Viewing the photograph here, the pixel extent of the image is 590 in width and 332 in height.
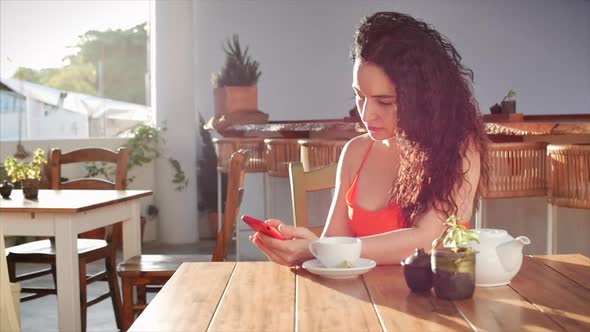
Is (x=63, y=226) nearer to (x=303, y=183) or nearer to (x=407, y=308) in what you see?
(x=303, y=183)

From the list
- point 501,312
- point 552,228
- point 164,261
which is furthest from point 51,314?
point 501,312

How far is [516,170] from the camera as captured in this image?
375 centimetres

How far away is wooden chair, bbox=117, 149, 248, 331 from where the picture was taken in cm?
328

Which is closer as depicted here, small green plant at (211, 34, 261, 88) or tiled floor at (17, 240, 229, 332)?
tiled floor at (17, 240, 229, 332)

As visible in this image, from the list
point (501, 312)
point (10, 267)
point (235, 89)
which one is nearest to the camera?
point (501, 312)

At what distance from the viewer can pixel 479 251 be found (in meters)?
1.52

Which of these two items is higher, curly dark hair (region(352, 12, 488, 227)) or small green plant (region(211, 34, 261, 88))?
small green plant (region(211, 34, 261, 88))

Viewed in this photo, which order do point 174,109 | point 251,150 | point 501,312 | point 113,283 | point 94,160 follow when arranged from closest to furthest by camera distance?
point 501,312, point 113,283, point 94,160, point 251,150, point 174,109

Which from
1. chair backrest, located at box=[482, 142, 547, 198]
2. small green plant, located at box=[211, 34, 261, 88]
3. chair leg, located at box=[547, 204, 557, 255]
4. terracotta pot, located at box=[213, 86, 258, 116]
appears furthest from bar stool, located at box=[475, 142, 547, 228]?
small green plant, located at box=[211, 34, 261, 88]

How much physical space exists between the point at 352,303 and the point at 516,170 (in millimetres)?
2505

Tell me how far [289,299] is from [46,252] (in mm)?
2892

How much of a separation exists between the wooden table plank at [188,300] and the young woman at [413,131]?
14 cm

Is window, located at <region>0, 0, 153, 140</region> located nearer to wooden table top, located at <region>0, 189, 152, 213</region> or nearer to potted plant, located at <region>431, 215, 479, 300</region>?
wooden table top, located at <region>0, 189, 152, 213</region>

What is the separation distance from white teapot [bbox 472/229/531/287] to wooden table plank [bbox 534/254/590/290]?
0.15 m
